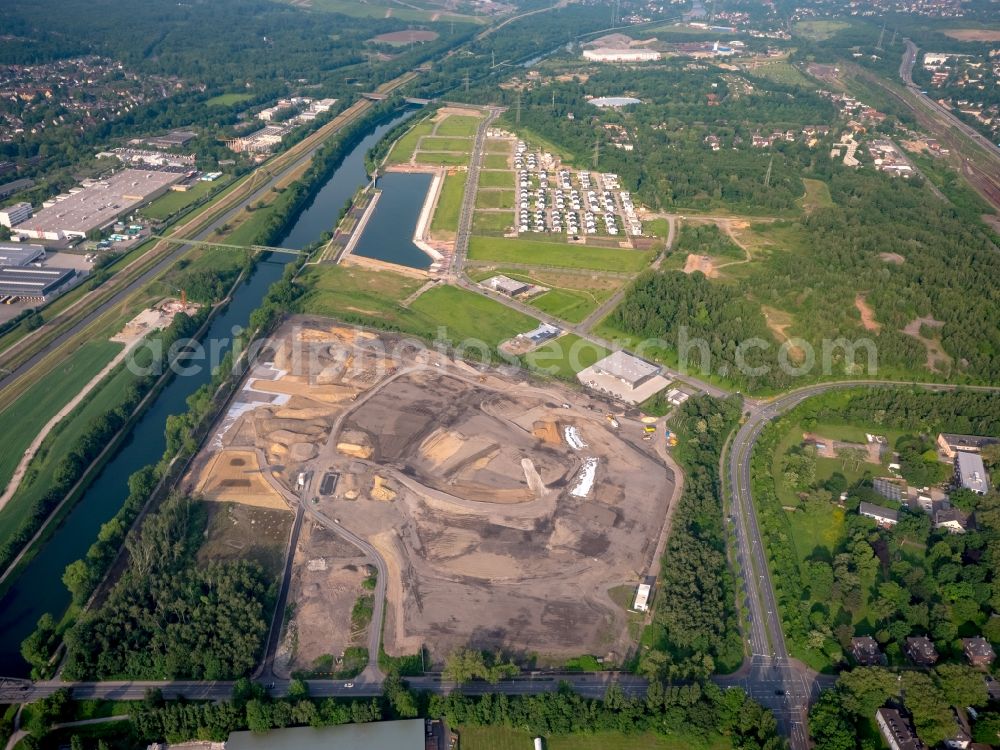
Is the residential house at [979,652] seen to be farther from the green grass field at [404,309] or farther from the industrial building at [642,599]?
the green grass field at [404,309]

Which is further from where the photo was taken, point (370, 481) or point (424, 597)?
point (370, 481)

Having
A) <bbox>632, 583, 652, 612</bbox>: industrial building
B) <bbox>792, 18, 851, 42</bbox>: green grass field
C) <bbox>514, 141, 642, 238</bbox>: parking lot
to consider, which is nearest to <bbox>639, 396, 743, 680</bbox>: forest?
<bbox>632, 583, 652, 612</bbox>: industrial building

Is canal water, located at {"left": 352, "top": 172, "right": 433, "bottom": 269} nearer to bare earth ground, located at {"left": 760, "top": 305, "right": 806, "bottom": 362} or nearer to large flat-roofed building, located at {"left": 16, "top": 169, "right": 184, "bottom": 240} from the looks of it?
large flat-roofed building, located at {"left": 16, "top": 169, "right": 184, "bottom": 240}

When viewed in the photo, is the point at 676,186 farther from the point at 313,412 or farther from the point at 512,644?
the point at 512,644

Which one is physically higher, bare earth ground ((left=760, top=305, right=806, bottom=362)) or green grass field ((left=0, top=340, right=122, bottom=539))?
bare earth ground ((left=760, top=305, right=806, bottom=362))

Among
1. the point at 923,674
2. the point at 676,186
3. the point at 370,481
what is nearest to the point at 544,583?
the point at 370,481

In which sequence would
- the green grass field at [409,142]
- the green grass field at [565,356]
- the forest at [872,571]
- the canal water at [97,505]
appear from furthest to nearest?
1. the green grass field at [409,142]
2. the green grass field at [565,356]
3. the canal water at [97,505]
4. the forest at [872,571]

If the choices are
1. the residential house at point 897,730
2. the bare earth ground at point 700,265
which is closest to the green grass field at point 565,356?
the bare earth ground at point 700,265
